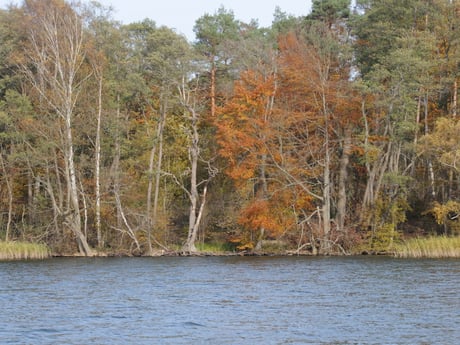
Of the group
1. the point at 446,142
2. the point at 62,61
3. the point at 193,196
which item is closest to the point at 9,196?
the point at 62,61

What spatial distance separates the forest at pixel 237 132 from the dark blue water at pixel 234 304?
386 inches

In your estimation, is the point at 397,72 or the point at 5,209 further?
the point at 5,209

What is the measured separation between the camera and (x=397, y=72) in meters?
43.2

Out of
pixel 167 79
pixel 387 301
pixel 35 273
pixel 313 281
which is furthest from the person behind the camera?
pixel 167 79

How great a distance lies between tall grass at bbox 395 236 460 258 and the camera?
3772 centimetres

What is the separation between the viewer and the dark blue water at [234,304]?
57.1 feet

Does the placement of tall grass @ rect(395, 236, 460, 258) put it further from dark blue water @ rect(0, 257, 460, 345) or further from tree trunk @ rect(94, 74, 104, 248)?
tree trunk @ rect(94, 74, 104, 248)

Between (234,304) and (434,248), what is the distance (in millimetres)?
18247

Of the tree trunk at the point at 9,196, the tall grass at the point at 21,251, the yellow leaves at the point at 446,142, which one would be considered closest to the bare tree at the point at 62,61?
the tall grass at the point at 21,251

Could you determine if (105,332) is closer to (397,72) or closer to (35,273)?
(35,273)

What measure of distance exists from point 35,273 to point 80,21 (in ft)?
58.2

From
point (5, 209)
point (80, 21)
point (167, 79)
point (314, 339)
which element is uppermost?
point (80, 21)

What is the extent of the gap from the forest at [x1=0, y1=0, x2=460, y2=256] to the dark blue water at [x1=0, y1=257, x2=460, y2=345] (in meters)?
9.80

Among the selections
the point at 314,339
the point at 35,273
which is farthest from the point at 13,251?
the point at 314,339
